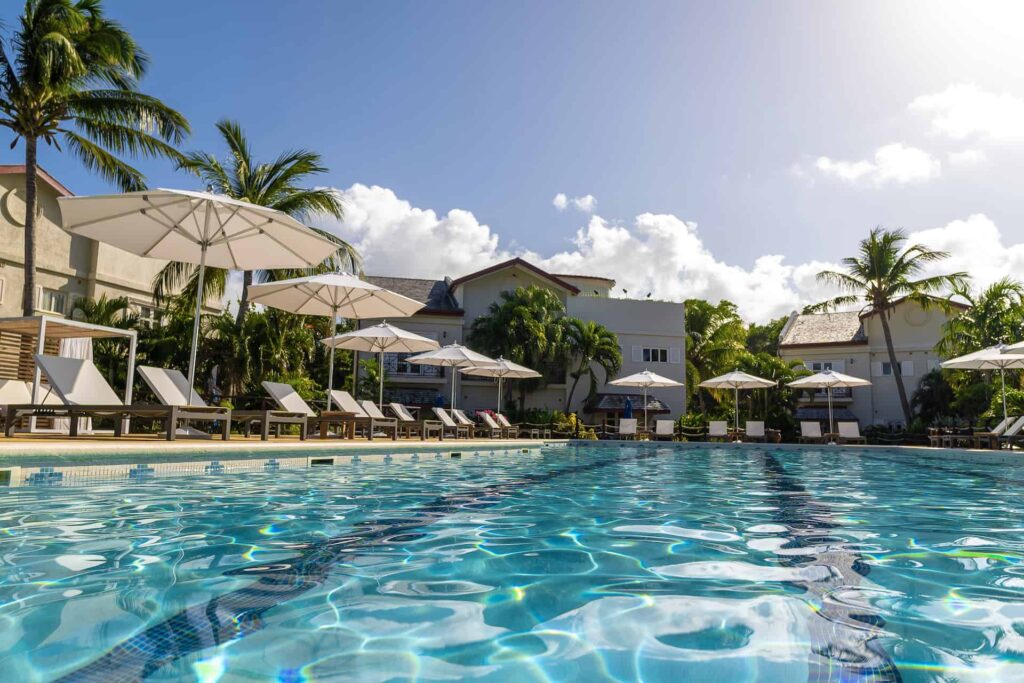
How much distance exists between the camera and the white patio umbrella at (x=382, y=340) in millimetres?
15664

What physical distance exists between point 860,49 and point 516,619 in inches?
611

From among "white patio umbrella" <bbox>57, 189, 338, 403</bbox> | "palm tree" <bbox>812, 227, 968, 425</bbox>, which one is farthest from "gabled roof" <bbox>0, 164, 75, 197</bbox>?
"palm tree" <bbox>812, 227, 968, 425</bbox>

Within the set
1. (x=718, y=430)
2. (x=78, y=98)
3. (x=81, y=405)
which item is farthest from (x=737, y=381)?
(x=78, y=98)

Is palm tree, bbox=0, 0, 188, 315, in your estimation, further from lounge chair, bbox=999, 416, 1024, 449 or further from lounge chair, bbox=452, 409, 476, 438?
lounge chair, bbox=999, 416, 1024, 449

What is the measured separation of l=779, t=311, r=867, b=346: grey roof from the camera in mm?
36312

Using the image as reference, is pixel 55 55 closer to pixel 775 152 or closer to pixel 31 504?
pixel 31 504

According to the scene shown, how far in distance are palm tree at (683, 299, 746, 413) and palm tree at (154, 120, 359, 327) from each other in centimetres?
1989

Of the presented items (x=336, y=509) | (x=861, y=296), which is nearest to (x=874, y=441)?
(x=861, y=296)

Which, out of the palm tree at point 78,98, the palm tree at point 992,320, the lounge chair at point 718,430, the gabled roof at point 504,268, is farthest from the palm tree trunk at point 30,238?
the palm tree at point 992,320

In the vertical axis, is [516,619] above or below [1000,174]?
below

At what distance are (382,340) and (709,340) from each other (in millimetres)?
23765

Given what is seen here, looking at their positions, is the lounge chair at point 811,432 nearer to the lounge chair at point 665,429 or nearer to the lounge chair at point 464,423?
the lounge chair at point 665,429

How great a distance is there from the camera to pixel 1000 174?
17.5 metres

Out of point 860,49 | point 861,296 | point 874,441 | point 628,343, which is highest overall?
point 860,49
